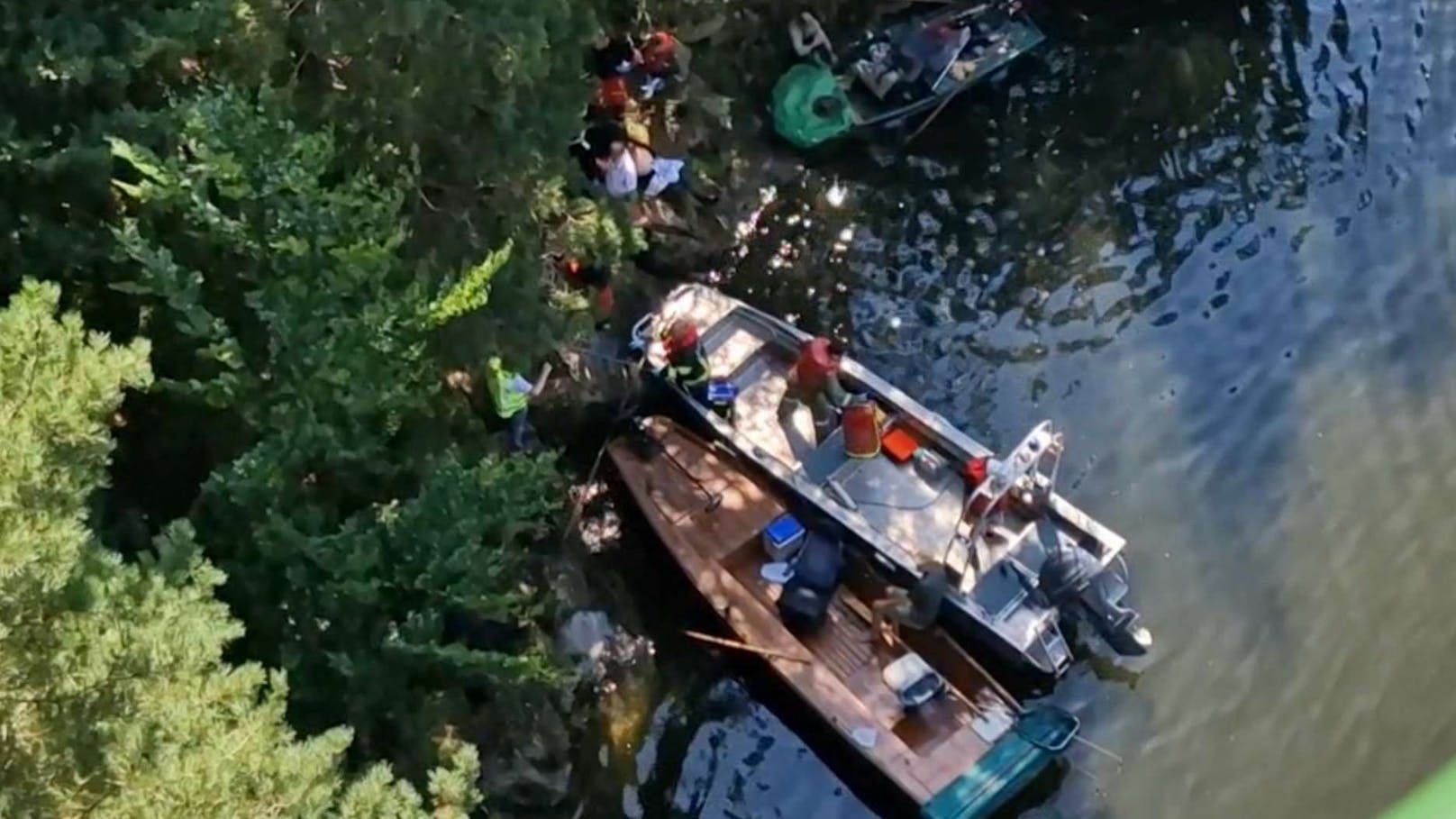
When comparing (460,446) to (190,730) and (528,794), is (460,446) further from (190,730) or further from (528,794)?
(190,730)

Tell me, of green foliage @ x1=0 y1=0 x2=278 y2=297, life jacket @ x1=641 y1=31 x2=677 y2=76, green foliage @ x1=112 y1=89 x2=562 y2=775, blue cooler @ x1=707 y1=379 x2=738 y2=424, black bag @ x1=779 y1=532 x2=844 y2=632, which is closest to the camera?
green foliage @ x1=0 y1=0 x2=278 y2=297

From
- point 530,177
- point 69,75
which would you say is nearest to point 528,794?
point 530,177

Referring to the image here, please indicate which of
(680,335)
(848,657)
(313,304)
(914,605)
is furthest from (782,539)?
(313,304)

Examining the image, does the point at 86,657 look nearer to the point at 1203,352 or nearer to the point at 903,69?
the point at 1203,352

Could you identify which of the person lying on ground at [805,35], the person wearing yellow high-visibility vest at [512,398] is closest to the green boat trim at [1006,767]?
the person wearing yellow high-visibility vest at [512,398]

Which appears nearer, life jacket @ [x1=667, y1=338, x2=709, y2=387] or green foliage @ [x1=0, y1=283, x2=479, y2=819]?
green foliage @ [x1=0, y1=283, x2=479, y2=819]

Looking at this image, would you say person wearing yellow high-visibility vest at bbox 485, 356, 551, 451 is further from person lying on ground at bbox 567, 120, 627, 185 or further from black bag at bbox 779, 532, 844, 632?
black bag at bbox 779, 532, 844, 632

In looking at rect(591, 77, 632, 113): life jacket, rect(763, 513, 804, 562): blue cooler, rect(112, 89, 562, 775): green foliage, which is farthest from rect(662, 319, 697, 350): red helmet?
rect(112, 89, 562, 775): green foliage

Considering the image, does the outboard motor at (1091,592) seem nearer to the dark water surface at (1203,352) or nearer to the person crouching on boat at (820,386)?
the dark water surface at (1203,352)
